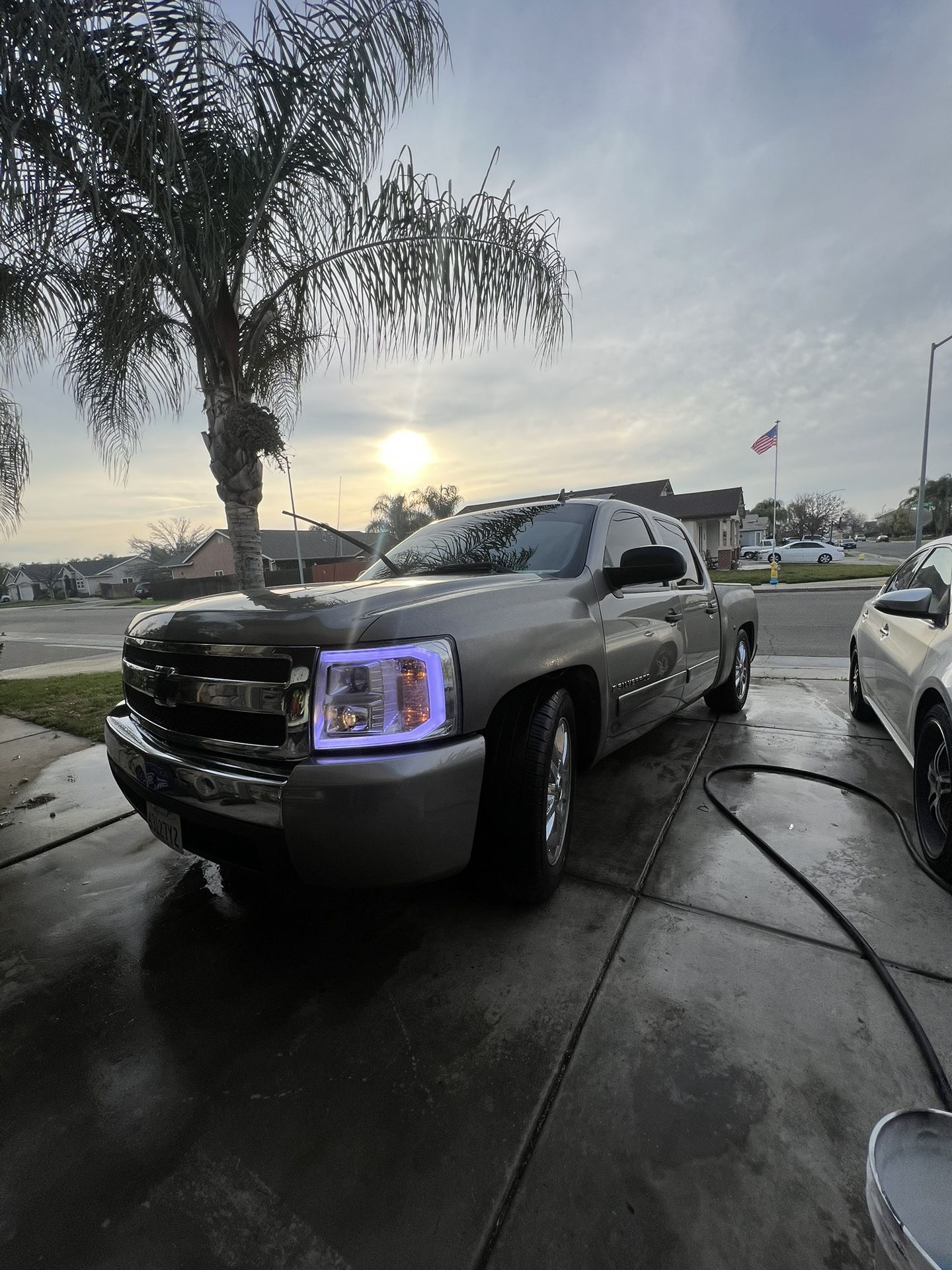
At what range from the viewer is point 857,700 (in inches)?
195

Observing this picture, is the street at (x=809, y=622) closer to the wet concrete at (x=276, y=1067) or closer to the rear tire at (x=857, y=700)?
the rear tire at (x=857, y=700)

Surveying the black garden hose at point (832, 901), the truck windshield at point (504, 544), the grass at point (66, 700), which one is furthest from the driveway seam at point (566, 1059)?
the grass at point (66, 700)

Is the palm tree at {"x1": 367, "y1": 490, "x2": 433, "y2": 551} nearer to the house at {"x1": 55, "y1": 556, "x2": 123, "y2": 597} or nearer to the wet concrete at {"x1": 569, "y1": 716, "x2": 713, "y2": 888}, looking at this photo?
the wet concrete at {"x1": 569, "y1": 716, "x2": 713, "y2": 888}

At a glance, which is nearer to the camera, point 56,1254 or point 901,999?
point 56,1254

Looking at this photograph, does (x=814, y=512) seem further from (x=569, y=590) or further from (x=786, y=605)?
(x=569, y=590)

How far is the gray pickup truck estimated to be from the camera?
5.96 feet

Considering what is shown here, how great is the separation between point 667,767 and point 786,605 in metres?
13.1

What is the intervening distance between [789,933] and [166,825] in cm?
238

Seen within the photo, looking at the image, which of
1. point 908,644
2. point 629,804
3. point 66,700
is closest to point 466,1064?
point 629,804

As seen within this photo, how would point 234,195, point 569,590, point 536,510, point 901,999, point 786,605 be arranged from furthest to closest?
point 786,605
point 234,195
point 536,510
point 569,590
point 901,999

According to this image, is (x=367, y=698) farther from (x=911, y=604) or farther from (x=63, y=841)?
(x=911, y=604)

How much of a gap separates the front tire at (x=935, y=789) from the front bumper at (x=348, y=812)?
82.1 inches

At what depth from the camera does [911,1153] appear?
1.40 meters

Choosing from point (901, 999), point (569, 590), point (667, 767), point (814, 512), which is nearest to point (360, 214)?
point (569, 590)
